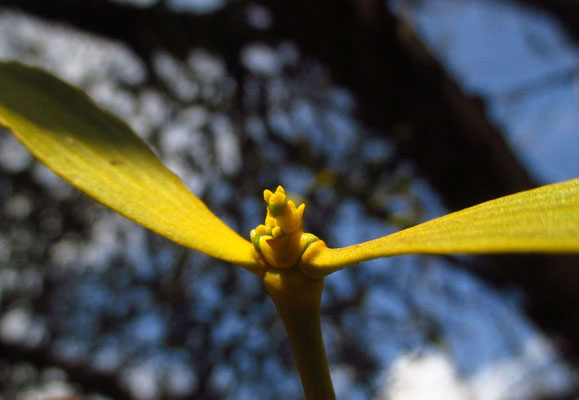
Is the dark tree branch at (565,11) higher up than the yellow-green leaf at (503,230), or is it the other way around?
the dark tree branch at (565,11)

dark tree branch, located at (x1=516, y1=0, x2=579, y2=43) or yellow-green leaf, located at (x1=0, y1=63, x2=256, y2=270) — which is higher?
dark tree branch, located at (x1=516, y1=0, x2=579, y2=43)

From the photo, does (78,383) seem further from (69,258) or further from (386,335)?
(386,335)

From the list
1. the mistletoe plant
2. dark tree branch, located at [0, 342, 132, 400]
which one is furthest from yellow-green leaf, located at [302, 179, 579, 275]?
dark tree branch, located at [0, 342, 132, 400]

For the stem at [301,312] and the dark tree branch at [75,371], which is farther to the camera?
the dark tree branch at [75,371]

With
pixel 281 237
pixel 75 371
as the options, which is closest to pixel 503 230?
pixel 281 237

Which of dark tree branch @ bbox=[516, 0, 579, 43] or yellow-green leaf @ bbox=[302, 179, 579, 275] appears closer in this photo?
yellow-green leaf @ bbox=[302, 179, 579, 275]

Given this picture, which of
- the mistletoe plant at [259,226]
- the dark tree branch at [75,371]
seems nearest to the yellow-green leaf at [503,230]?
the mistletoe plant at [259,226]

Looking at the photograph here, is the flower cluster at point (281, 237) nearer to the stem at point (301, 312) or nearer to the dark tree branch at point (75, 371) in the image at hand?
the stem at point (301, 312)

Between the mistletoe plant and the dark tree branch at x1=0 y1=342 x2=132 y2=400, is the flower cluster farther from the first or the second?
the dark tree branch at x1=0 y1=342 x2=132 y2=400
